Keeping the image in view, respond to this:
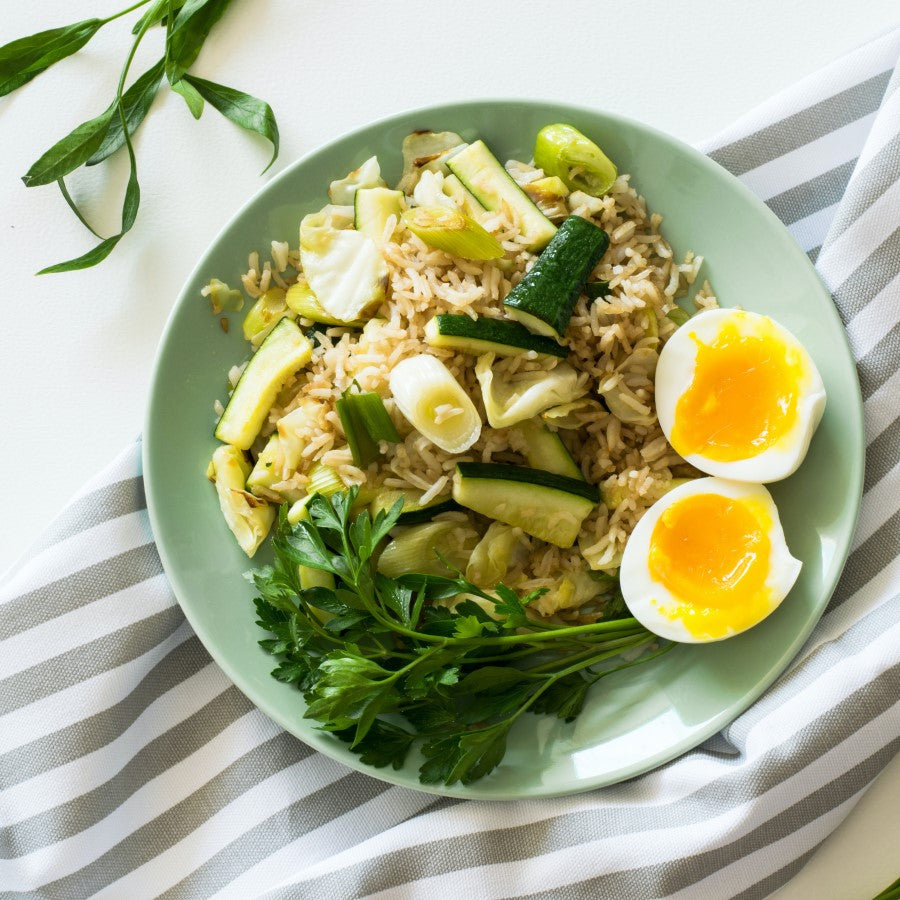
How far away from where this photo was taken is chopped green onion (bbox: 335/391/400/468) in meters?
2.21

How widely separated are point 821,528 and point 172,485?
1.55m

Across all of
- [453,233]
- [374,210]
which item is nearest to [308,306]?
[374,210]

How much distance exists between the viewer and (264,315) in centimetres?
242

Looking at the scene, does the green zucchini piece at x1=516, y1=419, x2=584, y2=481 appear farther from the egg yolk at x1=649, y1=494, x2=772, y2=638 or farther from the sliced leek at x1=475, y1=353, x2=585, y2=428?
the egg yolk at x1=649, y1=494, x2=772, y2=638

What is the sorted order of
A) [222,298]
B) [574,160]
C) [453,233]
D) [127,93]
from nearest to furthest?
1. [453,233]
2. [574,160]
3. [222,298]
4. [127,93]

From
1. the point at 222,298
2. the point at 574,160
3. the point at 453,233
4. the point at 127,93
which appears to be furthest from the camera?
the point at 127,93

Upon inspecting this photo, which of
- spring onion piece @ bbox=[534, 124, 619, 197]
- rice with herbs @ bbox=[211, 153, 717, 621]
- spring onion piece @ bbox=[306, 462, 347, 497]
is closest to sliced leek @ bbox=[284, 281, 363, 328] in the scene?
rice with herbs @ bbox=[211, 153, 717, 621]

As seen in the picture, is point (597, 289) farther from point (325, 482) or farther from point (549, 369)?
→ point (325, 482)

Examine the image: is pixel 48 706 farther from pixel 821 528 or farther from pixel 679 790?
pixel 821 528

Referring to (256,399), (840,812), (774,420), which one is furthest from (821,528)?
(256,399)

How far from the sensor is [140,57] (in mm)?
2662

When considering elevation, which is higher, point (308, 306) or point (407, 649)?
point (308, 306)

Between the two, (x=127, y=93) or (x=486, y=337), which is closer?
(x=486, y=337)

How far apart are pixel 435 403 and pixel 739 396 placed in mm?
713
